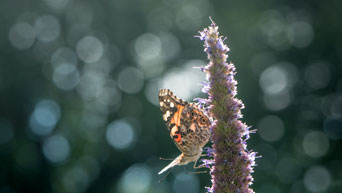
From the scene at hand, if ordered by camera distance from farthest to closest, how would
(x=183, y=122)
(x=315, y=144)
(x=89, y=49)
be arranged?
(x=89, y=49) → (x=315, y=144) → (x=183, y=122)

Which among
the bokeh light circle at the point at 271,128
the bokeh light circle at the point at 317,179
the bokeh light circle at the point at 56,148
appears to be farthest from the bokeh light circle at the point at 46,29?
the bokeh light circle at the point at 317,179

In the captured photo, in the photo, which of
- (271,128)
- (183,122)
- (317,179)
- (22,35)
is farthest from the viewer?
(22,35)

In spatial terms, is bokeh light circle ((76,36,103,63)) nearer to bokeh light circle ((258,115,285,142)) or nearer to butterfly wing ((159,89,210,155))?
bokeh light circle ((258,115,285,142))

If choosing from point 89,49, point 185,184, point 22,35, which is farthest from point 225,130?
point 89,49

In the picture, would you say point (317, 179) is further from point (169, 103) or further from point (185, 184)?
point (169, 103)

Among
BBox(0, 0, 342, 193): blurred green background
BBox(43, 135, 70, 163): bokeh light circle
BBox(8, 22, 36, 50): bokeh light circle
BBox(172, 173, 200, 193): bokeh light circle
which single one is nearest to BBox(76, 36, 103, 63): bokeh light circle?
BBox(0, 0, 342, 193): blurred green background

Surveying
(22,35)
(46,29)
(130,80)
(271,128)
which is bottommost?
(271,128)
